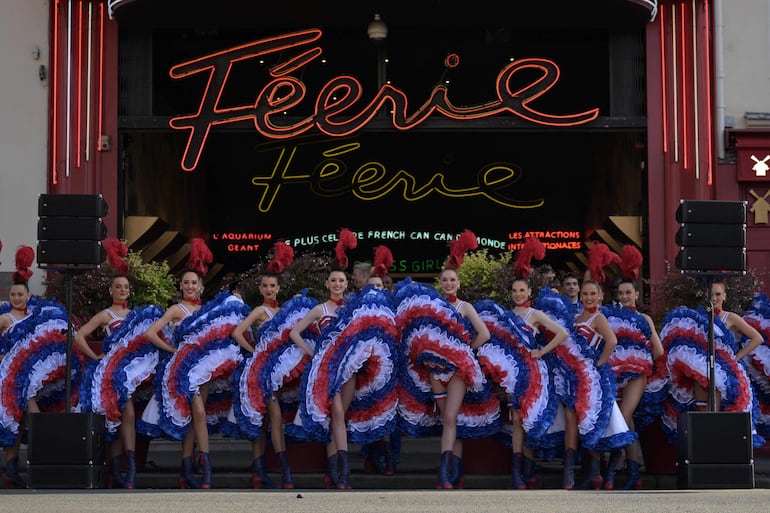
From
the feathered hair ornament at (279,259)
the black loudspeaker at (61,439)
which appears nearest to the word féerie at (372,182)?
the feathered hair ornament at (279,259)

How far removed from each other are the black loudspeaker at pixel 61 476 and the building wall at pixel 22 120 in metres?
6.59

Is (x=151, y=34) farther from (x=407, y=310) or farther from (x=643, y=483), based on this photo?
(x=643, y=483)

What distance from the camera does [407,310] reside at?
12.8 meters

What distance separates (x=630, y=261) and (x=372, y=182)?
974 centimetres

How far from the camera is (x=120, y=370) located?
1296 centimetres

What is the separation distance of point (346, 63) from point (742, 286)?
6.93 metres

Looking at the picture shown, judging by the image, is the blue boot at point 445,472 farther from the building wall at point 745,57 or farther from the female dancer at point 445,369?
the building wall at point 745,57

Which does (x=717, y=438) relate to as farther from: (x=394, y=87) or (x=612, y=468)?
(x=394, y=87)

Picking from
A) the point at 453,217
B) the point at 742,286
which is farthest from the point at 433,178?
the point at 742,286

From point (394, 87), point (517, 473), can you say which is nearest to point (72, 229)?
point (517, 473)

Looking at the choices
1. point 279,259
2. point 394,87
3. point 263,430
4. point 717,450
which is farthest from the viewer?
point 394,87

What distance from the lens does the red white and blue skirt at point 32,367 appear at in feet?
43.6

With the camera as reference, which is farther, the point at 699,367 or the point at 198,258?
the point at 198,258

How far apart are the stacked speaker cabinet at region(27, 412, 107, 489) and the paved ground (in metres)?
0.57
